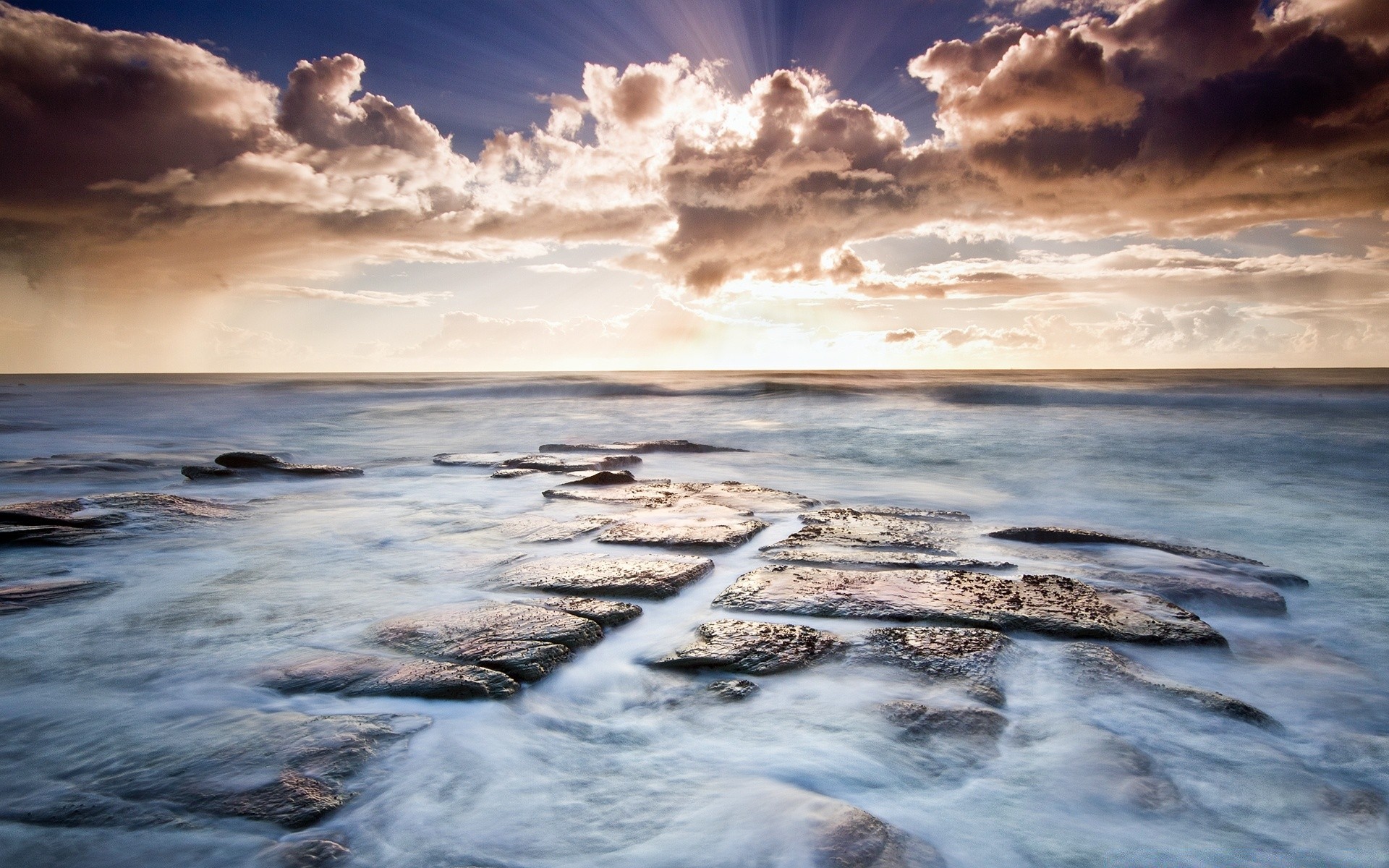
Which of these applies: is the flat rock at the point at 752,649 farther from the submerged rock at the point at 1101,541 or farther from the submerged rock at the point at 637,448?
the submerged rock at the point at 637,448

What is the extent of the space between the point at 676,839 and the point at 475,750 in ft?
2.19

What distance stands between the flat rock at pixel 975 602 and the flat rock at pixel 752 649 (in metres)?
0.26

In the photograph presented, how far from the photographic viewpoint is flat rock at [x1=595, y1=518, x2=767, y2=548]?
420cm

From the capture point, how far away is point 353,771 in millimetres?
1836

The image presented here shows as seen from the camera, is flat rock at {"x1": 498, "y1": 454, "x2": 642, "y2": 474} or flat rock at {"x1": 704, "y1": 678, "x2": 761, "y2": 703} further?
flat rock at {"x1": 498, "y1": 454, "x2": 642, "y2": 474}

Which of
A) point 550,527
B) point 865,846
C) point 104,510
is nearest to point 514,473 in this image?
point 550,527

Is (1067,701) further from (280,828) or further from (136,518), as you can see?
(136,518)

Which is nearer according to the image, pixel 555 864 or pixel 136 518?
pixel 555 864

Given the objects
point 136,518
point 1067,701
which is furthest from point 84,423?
point 1067,701

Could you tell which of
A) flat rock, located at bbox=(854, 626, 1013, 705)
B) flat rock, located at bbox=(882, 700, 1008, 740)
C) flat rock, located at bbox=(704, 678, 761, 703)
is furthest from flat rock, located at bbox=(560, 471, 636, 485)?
flat rock, located at bbox=(882, 700, 1008, 740)

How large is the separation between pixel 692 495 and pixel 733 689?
3.60 meters

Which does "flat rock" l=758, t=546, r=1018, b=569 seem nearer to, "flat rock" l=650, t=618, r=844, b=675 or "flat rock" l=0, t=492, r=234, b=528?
"flat rock" l=650, t=618, r=844, b=675

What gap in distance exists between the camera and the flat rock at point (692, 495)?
5.63 metres

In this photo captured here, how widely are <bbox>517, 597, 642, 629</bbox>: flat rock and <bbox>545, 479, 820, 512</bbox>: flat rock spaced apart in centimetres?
233
